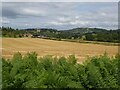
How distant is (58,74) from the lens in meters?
5.07

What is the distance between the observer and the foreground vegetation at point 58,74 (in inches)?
188

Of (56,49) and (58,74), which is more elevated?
(58,74)

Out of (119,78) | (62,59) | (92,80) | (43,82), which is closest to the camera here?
(43,82)

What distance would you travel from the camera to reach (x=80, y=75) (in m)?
5.43

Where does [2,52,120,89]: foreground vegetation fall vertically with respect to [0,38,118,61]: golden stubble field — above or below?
above

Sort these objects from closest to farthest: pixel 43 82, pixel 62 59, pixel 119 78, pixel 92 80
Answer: pixel 43 82 < pixel 92 80 < pixel 119 78 < pixel 62 59

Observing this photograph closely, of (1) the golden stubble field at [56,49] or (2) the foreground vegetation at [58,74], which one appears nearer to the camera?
(2) the foreground vegetation at [58,74]

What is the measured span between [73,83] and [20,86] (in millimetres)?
862

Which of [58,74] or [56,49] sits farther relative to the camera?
[56,49]

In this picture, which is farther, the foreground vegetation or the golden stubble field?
the golden stubble field

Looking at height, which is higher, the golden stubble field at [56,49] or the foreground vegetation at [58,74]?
the foreground vegetation at [58,74]

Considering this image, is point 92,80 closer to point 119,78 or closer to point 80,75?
point 80,75

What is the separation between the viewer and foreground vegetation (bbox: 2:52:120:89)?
15.6 ft

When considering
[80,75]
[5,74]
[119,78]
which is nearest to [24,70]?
[5,74]
